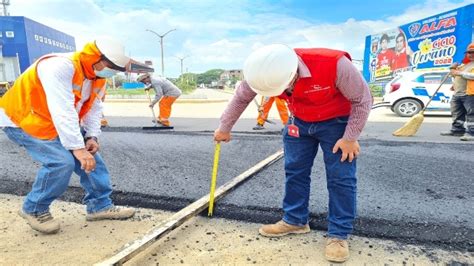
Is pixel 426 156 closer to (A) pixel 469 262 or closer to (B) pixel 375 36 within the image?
(A) pixel 469 262

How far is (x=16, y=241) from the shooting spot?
234 centimetres

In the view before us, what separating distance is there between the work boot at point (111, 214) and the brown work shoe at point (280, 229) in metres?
1.05

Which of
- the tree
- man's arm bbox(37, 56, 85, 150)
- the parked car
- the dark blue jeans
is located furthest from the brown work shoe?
the tree

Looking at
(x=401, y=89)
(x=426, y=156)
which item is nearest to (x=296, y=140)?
(x=426, y=156)

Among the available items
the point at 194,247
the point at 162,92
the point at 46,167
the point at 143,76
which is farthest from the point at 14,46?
the point at 194,247

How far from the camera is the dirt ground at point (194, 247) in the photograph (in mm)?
2076

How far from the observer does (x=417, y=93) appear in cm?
984

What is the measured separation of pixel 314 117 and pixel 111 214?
1.69 meters

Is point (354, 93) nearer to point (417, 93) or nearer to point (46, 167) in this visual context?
point (46, 167)

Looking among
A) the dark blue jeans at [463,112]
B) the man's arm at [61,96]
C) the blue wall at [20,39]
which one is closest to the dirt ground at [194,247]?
the man's arm at [61,96]

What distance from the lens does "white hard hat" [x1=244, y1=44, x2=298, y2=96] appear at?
187cm

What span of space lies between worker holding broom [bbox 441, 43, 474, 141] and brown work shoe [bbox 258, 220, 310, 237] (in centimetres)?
497

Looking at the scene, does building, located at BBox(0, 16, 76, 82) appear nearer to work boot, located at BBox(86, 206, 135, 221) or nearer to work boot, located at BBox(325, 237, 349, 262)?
work boot, located at BBox(86, 206, 135, 221)

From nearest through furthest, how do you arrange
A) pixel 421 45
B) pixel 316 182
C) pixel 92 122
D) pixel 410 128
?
pixel 92 122
pixel 316 182
pixel 410 128
pixel 421 45
